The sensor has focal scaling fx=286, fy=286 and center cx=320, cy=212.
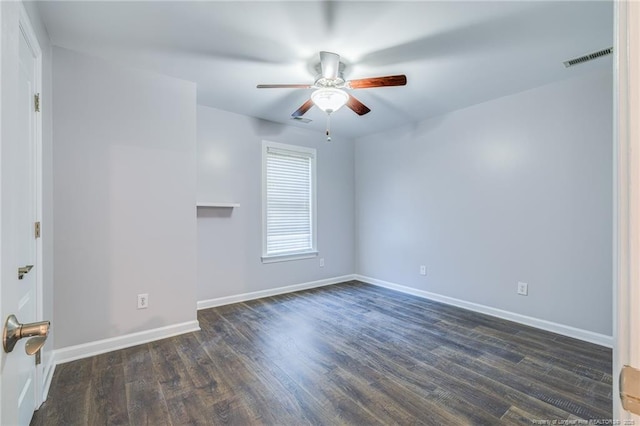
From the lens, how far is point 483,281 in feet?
11.4

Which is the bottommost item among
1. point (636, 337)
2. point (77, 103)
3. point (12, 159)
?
point (636, 337)

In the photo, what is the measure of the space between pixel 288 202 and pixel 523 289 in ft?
10.5

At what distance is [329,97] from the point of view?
249 cm

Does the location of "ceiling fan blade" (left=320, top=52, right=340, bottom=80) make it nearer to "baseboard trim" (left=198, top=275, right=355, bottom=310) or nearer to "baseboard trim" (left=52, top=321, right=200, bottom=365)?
"baseboard trim" (left=52, top=321, right=200, bottom=365)

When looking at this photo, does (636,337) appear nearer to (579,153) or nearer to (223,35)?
(223,35)

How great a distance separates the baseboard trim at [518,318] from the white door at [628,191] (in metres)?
3.11

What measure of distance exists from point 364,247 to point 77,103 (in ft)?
13.6

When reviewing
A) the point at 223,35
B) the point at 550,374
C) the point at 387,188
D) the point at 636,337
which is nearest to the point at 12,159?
the point at 636,337

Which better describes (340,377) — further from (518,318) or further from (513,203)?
(513,203)

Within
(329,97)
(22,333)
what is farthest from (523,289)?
(22,333)

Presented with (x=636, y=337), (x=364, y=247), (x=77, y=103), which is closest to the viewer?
(x=636, y=337)

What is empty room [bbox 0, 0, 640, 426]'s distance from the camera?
5.67ft

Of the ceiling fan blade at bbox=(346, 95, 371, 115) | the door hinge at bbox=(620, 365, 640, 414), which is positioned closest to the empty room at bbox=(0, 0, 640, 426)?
the door hinge at bbox=(620, 365, 640, 414)

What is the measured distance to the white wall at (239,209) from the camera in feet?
12.1
